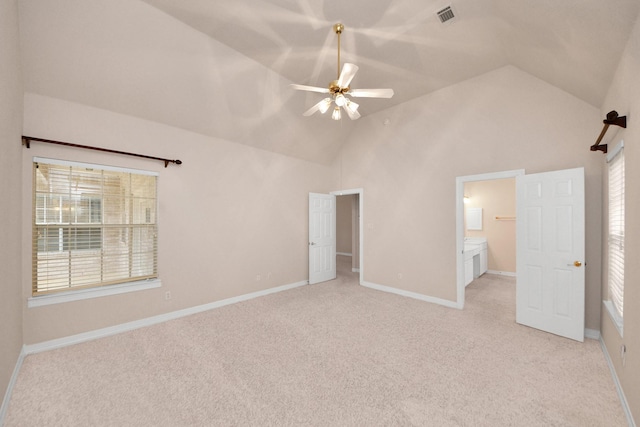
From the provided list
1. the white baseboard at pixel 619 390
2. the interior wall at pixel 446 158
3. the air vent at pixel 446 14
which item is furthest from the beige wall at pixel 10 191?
the interior wall at pixel 446 158

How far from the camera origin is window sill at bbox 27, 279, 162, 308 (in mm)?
2756

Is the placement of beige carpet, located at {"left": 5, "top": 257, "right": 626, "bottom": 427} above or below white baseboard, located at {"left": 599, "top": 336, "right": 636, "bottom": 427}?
below

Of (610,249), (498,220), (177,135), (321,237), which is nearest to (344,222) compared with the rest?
(321,237)

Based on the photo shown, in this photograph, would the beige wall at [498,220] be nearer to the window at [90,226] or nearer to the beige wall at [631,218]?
the beige wall at [631,218]

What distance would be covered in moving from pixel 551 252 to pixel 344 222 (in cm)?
656

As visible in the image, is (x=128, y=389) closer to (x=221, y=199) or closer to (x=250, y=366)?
(x=250, y=366)

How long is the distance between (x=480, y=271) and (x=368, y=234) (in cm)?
301

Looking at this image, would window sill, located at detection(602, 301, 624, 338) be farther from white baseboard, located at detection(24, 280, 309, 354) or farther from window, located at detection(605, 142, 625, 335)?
white baseboard, located at detection(24, 280, 309, 354)

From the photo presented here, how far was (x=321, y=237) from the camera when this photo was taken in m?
5.78

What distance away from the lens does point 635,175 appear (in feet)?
6.00

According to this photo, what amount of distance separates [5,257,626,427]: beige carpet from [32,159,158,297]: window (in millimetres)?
780

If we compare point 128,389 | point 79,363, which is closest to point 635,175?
point 128,389

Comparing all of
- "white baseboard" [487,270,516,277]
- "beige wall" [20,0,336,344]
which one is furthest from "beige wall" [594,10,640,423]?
"white baseboard" [487,270,516,277]

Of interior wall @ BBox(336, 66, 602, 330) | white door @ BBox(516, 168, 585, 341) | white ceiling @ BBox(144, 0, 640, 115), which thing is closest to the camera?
white ceiling @ BBox(144, 0, 640, 115)
